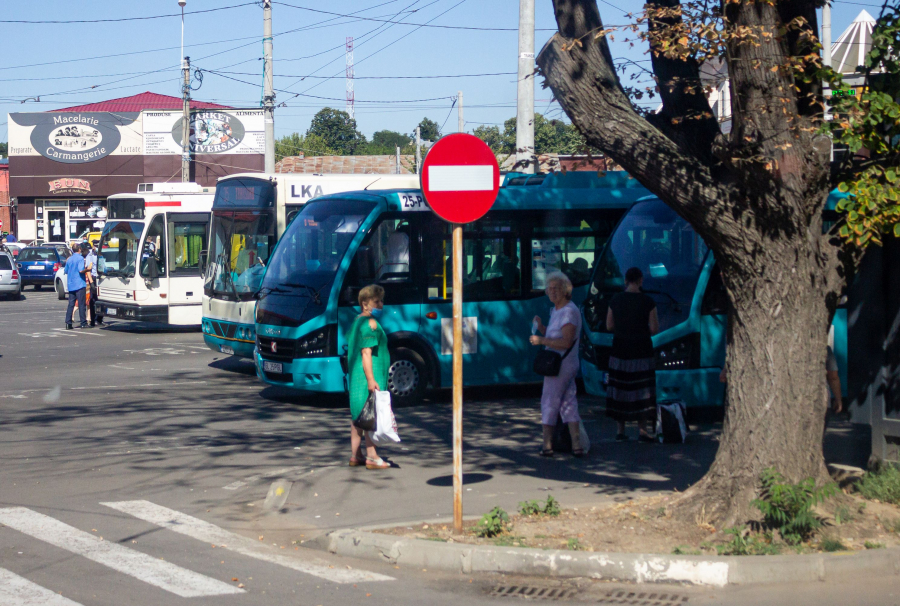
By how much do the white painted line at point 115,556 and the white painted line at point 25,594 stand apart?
506mm

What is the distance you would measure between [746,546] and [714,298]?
5580mm

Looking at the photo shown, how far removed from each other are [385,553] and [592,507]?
1.69 m

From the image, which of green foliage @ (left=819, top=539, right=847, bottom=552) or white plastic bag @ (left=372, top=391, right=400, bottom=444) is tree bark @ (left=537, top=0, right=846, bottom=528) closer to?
green foliage @ (left=819, top=539, right=847, bottom=552)

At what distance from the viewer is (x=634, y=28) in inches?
244

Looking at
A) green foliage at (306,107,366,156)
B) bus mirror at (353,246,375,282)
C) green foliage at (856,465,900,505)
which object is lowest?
green foliage at (856,465,900,505)

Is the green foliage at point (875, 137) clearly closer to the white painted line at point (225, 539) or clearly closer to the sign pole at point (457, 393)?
the sign pole at point (457, 393)

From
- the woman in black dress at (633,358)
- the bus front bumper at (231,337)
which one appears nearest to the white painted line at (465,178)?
the woman in black dress at (633,358)

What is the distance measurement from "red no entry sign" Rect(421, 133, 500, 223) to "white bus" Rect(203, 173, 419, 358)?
28.4 ft

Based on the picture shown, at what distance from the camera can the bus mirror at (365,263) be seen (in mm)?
11891

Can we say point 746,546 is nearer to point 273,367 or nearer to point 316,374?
point 316,374

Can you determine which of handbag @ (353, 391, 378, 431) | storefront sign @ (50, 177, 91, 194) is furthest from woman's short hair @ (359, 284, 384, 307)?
storefront sign @ (50, 177, 91, 194)

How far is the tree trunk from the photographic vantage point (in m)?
6.20

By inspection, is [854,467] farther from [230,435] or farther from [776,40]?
[230,435]

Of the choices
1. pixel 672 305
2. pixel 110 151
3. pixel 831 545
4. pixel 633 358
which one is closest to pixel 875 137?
pixel 831 545
